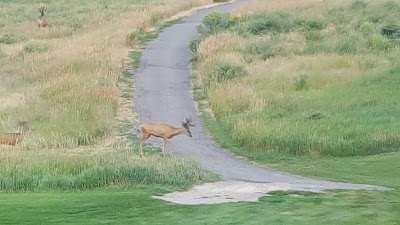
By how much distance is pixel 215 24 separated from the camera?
44.1 metres

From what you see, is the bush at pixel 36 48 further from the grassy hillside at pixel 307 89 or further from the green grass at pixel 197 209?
the green grass at pixel 197 209

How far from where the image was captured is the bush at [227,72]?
100ft

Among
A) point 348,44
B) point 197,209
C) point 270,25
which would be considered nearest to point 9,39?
point 270,25

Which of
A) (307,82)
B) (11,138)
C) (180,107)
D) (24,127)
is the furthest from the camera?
(307,82)

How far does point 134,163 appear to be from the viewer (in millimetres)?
17625

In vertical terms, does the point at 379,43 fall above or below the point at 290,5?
above

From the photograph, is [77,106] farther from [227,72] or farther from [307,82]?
[307,82]

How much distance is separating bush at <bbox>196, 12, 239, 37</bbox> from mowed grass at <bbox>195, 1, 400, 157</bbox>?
0.75 m

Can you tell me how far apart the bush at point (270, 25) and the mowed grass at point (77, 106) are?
5.53 metres

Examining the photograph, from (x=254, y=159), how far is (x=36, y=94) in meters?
9.96

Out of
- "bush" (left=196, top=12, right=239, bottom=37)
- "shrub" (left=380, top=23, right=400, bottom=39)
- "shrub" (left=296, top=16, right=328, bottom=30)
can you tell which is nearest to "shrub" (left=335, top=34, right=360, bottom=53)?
"shrub" (left=380, top=23, right=400, bottom=39)

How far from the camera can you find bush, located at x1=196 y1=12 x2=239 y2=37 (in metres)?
43.1

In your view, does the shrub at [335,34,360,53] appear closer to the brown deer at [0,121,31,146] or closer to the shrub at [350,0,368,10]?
the shrub at [350,0,368,10]

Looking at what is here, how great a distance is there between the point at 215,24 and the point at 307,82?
1582 centimetres
